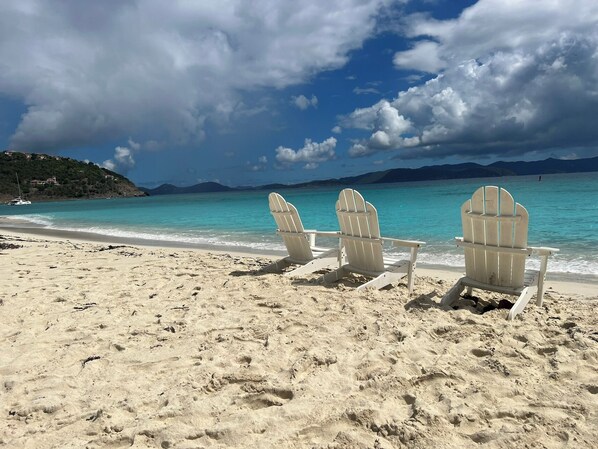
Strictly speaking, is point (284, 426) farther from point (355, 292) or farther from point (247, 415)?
point (355, 292)

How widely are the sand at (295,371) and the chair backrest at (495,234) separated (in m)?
0.37

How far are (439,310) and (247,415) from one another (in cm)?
234

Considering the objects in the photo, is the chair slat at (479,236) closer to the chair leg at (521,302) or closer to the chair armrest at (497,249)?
the chair armrest at (497,249)

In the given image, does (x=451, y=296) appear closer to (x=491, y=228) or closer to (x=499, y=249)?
(x=499, y=249)

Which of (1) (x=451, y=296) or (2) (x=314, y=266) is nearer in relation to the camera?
(1) (x=451, y=296)

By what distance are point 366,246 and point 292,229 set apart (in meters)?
1.28

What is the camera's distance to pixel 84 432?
7.39ft

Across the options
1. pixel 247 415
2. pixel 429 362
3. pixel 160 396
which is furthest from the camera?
pixel 429 362

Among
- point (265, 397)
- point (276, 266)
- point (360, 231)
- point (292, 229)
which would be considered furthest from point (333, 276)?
point (265, 397)

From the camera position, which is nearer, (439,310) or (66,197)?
(439,310)

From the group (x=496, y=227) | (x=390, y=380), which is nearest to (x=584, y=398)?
(x=390, y=380)

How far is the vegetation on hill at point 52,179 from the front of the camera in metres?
97.1

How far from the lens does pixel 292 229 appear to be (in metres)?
5.99

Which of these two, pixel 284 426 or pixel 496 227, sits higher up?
pixel 496 227
